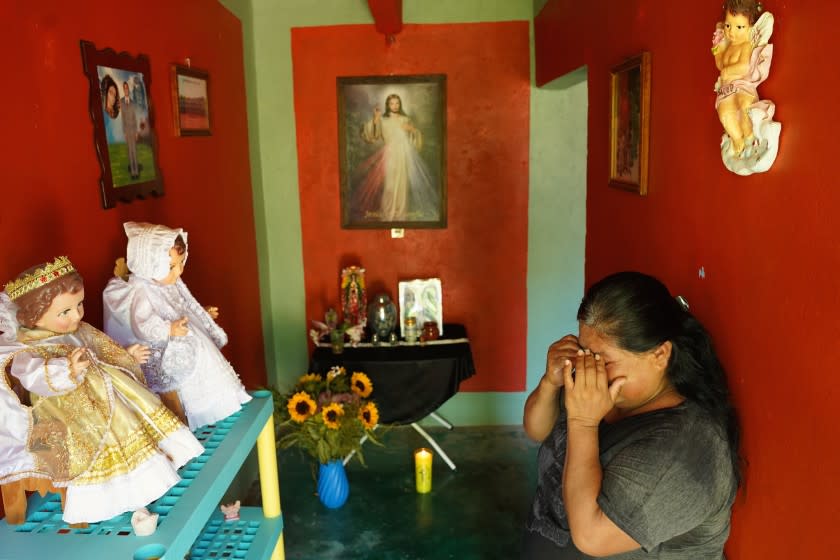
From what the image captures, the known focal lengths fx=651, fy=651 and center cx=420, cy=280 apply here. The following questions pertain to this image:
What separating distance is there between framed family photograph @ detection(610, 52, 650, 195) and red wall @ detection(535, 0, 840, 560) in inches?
1.6

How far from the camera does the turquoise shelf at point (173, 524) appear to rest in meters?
1.28

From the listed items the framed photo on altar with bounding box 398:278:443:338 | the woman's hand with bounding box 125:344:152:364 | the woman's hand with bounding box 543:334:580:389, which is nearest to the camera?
the woman's hand with bounding box 125:344:152:364

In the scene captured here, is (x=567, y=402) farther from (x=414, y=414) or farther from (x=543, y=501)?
(x=414, y=414)

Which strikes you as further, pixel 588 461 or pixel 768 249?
pixel 588 461

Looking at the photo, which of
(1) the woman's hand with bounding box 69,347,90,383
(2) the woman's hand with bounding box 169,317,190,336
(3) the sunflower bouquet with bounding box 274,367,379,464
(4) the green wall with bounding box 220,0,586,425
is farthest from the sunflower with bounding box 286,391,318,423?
(1) the woman's hand with bounding box 69,347,90,383

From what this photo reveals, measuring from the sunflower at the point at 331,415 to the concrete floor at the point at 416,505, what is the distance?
368 mm

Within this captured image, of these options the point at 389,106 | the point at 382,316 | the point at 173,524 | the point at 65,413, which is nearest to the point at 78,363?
the point at 65,413

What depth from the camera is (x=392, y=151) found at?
4035 millimetres

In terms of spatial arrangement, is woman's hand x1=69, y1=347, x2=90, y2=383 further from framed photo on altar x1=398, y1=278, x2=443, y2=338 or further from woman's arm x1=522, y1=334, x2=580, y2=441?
framed photo on altar x1=398, y1=278, x2=443, y2=338

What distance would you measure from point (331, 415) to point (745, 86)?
97.4 inches

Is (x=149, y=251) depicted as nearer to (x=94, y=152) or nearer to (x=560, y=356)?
(x=94, y=152)

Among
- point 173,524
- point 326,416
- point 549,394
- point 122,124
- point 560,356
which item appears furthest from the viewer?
point 326,416

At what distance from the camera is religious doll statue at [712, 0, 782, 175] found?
47.7 inches

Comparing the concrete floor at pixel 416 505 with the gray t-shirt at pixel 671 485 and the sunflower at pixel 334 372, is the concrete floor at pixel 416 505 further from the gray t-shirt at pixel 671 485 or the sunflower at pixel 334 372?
the gray t-shirt at pixel 671 485
